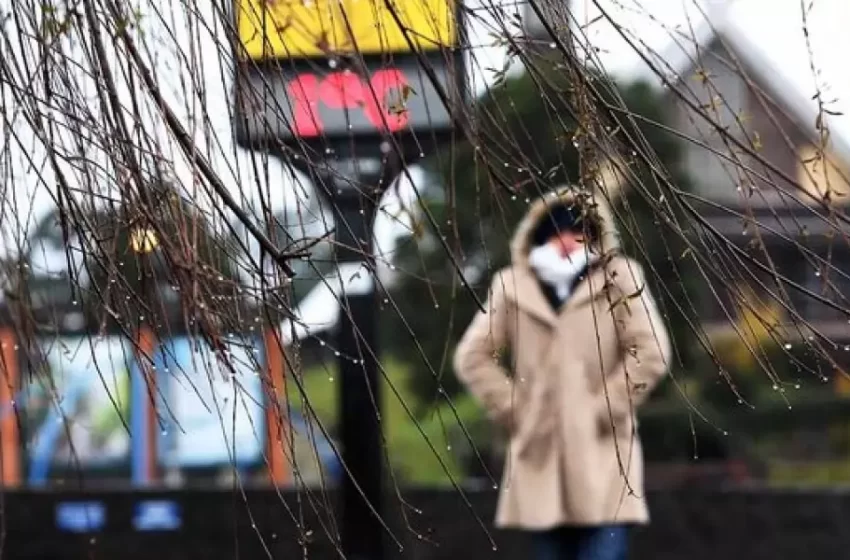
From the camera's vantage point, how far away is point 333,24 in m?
2.76

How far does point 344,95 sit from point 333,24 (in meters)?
0.14

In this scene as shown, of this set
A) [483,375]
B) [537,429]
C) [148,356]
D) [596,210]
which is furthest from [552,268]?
[148,356]

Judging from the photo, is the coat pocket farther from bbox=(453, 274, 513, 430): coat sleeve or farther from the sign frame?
the sign frame

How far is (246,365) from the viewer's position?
247 cm

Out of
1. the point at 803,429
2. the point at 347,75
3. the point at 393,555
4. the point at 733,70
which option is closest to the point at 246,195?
the point at 347,75

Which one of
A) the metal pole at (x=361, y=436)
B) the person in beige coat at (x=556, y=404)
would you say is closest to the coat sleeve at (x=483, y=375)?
the person in beige coat at (x=556, y=404)

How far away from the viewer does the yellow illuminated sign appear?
2576 millimetres

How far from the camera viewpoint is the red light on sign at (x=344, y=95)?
2.60 metres

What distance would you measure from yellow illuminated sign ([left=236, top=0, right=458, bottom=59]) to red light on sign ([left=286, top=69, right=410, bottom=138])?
0.22 feet

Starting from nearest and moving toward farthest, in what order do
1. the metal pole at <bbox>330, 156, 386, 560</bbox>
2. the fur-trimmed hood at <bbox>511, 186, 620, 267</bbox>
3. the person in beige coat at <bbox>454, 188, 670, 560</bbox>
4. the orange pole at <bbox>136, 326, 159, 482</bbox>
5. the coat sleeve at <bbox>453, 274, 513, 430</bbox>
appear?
the fur-trimmed hood at <bbox>511, 186, 620, 267</bbox> → the orange pole at <bbox>136, 326, 159, 482</bbox> → the metal pole at <bbox>330, 156, 386, 560</bbox> → the person in beige coat at <bbox>454, 188, 670, 560</bbox> → the coat sleeve at <bbox>453, 274, 513, 430</bbox>

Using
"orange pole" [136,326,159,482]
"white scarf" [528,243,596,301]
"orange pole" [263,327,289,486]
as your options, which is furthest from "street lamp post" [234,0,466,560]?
"white scarf" [528,243,596,301]

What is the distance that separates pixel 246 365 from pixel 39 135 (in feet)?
1.83

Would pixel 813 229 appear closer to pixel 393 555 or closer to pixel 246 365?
pixel 246 365

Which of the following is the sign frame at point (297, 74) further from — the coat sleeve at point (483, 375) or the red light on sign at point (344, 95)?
the coat sleeve at point (483, 375)
